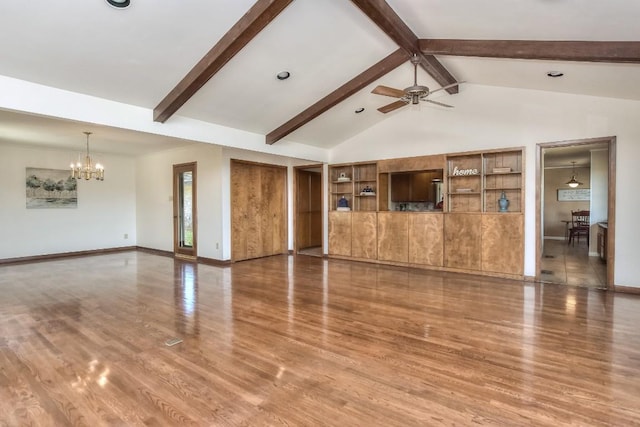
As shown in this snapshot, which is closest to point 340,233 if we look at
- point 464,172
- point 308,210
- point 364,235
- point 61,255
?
point 364,235

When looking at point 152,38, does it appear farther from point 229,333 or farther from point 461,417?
point 461,417

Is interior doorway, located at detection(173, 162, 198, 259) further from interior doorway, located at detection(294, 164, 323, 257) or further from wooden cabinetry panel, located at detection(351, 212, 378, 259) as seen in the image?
wooden cabinetry panel, located at detection(351, 212, 378, 259)

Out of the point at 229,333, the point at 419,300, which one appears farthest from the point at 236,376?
the point at 419,300

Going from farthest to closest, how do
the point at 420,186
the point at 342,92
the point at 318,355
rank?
the point at 420,186 → the point at 342,92 → the point at 318,355

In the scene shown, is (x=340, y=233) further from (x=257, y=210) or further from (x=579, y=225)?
(x=579, y=225)

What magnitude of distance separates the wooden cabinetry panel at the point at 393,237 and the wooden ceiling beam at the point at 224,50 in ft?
14.4

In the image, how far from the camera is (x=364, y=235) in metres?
7.44

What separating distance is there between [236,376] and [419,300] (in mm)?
2720

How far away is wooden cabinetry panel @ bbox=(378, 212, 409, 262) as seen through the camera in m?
6.84

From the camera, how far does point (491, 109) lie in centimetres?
587

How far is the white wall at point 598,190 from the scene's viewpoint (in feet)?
24.9

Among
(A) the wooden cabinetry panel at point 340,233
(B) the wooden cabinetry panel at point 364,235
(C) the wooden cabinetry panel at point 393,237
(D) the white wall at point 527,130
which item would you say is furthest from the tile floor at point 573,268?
(A) the wooden cabinetry panel at point 340,233

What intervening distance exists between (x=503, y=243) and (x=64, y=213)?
942 cm

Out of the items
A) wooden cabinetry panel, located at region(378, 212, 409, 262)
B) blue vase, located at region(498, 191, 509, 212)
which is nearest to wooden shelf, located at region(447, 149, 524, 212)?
blue vase, located at region(498, 191, 509, 212)
